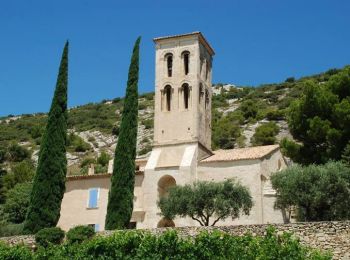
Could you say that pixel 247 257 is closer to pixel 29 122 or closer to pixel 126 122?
pixel 126 122

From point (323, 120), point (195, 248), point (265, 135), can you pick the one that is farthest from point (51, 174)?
point (265, 135)

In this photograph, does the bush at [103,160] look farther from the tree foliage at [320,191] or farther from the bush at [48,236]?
the tree foliage at [320,191]

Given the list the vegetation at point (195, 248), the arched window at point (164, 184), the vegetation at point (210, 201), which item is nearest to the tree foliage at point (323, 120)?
the vegetation at point (210, 201)

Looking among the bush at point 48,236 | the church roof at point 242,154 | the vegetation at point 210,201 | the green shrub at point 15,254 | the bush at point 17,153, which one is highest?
the bush at point 17,153

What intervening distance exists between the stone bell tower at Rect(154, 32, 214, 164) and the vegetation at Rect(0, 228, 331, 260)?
53.0ft

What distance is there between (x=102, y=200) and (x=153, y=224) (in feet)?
14.3

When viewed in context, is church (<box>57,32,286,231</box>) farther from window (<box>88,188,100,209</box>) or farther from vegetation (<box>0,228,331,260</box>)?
vegetation (<box>0,228,331,260</box>)

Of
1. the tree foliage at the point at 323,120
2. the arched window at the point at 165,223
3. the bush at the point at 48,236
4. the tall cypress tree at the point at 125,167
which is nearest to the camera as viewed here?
the bush at the point at 48,236

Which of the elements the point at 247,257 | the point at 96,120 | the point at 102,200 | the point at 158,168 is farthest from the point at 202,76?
the point at 96,120

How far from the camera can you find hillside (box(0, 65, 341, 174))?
69.2 meters

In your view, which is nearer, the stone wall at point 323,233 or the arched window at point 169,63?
the stone wall at point 323,233

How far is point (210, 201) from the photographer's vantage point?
96.9 feet

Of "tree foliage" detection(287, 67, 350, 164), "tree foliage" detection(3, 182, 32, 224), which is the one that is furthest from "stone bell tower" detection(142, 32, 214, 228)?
"tree foliage" detection(3, 182, 32, 224)

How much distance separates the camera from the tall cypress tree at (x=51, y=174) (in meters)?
28.9
